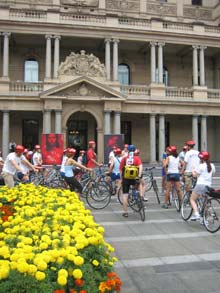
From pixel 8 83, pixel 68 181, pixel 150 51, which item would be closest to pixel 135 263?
pixel 68 181

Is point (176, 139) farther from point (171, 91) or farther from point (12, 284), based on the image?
point (12, 284)

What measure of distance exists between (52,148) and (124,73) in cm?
1539

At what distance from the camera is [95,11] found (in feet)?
107

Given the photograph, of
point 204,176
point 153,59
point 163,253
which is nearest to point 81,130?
point 153,59

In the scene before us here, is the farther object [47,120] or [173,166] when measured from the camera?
[47,120]

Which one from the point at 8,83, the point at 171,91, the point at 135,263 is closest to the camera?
the point at 135,263

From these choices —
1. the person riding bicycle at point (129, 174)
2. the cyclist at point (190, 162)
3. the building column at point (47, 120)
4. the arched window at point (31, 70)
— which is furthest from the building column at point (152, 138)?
the person riding bicycle at point (129, 174)

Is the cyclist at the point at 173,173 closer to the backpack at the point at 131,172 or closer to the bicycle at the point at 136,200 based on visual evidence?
the bicycle at the point at 136,200

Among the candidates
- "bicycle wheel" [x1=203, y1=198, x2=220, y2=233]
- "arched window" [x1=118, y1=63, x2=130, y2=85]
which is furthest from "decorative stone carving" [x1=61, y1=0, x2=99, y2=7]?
"bicycle wheel" [x1=203, y1=198, x2=220, y2=233]

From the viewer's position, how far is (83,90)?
88.1 feet

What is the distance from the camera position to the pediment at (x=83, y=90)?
26250 millimetres

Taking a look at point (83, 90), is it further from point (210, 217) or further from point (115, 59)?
point (210, 217)

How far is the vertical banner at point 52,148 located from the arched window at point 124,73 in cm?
1451

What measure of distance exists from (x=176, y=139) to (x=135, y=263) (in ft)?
93.8
